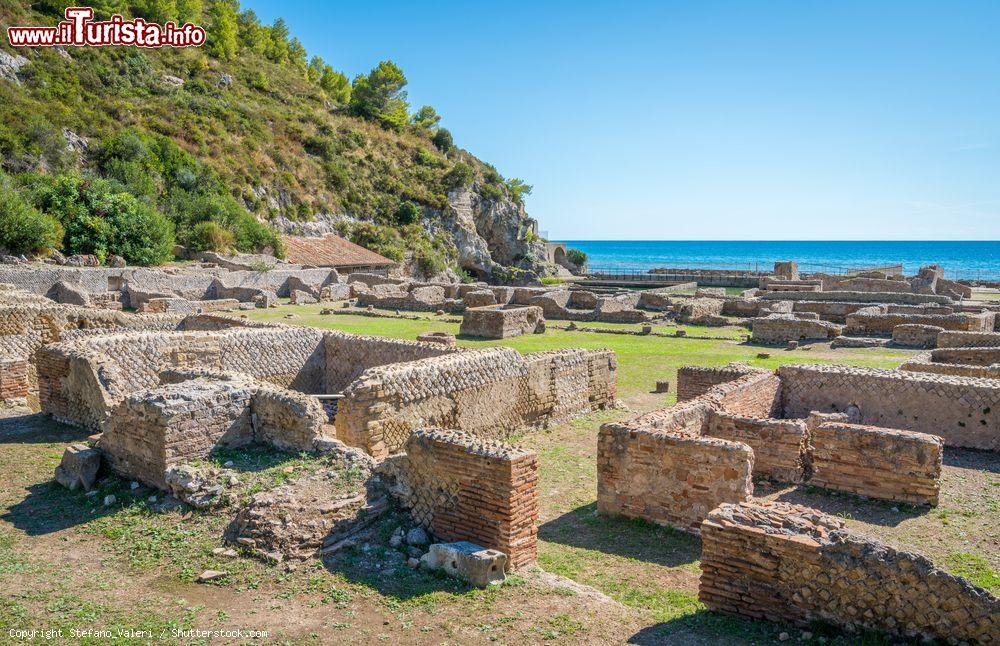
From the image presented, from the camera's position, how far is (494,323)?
24.5 meters

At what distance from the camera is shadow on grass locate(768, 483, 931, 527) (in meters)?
8.45

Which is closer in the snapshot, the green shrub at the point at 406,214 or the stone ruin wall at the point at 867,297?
the stone ruin wall at the point at 867,297

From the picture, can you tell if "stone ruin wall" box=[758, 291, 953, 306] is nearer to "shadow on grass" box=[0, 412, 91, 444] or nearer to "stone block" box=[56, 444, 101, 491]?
"shadow on grass" box=[0, 412, 91, 444]

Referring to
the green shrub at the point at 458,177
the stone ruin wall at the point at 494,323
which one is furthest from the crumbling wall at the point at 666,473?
the green shrub at the point at 458,177

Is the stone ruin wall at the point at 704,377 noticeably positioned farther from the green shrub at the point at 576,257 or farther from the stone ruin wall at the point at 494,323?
the green shrub at the point at 576,257

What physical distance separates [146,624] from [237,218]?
45798 mm

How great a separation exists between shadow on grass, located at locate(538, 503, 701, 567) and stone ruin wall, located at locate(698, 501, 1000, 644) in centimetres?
156

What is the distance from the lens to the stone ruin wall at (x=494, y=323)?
2447cm

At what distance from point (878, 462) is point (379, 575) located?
6.39 meters

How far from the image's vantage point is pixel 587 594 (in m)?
6.38

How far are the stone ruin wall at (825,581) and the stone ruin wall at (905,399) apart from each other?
21.7 ft

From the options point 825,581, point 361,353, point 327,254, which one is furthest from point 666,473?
point 327,254

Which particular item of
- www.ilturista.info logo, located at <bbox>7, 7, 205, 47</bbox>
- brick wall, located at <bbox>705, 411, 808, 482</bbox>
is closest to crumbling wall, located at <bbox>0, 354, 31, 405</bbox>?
brick wall, located at <bbox>705, 411, 808, 482</bbox>

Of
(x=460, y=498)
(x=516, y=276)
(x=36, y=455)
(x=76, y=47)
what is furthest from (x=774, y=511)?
(x=76, y=47)
